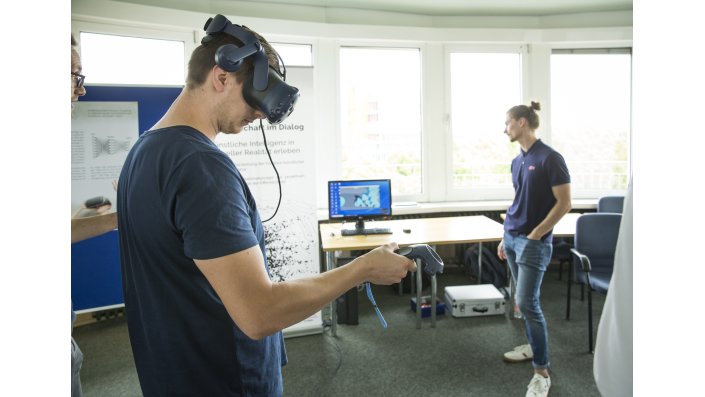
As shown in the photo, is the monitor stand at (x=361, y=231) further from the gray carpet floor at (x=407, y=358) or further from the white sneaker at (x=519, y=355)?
the white sneaker at (x=519, y=355)

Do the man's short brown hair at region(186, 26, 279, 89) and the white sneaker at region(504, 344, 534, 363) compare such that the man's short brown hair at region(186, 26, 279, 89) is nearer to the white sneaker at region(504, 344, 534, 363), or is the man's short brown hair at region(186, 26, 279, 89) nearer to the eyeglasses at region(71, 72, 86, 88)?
the eyeglasses at region(71, 72, 86, 88)

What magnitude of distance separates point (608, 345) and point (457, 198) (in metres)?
4.57

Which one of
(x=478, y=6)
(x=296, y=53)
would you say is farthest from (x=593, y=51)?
(x=296, y=53)

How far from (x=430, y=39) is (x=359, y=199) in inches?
94.2

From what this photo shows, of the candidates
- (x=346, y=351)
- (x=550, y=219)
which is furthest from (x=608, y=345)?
(x=346, y=351)

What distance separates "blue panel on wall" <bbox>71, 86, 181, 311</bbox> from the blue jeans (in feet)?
9.45

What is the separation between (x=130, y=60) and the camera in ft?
13.1

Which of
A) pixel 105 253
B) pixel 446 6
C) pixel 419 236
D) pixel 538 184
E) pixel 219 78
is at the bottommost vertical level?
pixel 105 253

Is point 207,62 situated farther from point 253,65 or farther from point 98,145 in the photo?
point 98,145

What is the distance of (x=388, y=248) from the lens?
0.96 m

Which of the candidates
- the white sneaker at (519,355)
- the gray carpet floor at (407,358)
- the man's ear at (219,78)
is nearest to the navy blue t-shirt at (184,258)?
the man's ear at (219,78)

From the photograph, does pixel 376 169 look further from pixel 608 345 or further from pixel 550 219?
pixel 608 345

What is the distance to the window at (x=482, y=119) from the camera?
Answer: 5.16 metres

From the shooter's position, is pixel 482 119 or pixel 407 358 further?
pixel 482 119
